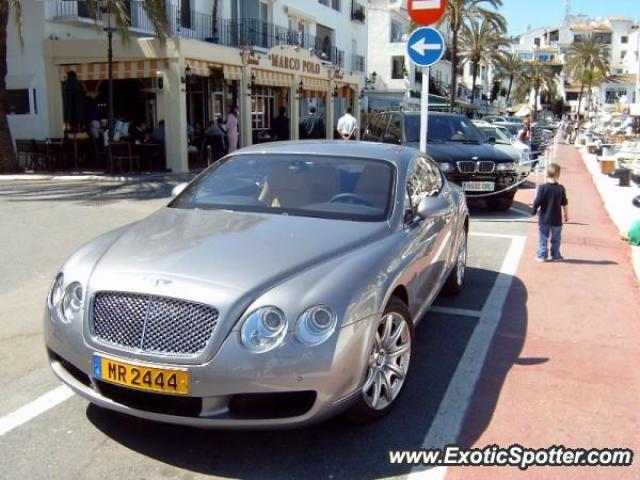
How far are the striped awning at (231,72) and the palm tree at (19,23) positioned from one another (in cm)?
325

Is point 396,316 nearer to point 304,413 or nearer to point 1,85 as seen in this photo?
point 304,413

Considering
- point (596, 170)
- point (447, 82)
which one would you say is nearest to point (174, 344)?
point (596, 170)

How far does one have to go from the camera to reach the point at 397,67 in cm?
4888

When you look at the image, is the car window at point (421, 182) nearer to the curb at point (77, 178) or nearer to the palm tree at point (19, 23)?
the curb at point (77, 178)

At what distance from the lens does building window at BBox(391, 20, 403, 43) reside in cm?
4946

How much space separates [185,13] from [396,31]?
3069cm

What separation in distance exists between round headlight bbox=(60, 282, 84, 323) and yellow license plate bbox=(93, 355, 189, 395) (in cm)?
31

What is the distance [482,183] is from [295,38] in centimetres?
2097

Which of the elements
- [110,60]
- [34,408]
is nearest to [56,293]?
[34,408]

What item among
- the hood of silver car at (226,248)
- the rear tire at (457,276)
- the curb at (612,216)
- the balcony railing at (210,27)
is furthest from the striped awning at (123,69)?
the hood of silver car at (226,248)

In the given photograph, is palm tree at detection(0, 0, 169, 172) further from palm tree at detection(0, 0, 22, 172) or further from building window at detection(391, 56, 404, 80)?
building window at detection(391, 56, 404, 80)

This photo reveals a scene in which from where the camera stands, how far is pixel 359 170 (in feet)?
15.4

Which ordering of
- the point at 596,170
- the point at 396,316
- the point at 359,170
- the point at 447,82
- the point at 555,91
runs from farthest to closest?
the point at 555,91 < the point at 447,82 < the point at 596,170 < the point at 359,170 < the point at 396,316

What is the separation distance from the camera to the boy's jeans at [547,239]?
7785mm
